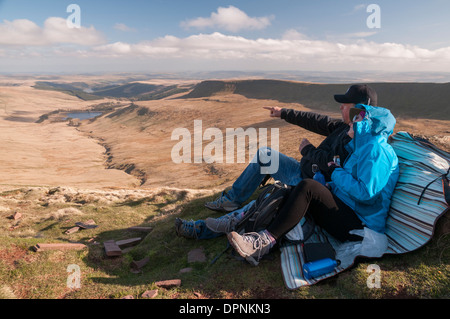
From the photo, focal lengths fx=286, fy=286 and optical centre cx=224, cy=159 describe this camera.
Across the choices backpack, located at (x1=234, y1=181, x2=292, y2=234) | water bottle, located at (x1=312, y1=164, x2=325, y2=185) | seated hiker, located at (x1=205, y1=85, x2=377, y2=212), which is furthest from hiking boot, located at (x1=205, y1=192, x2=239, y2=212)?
water bottle, located at (x1=312, y1=164, x2=325, y2=185)

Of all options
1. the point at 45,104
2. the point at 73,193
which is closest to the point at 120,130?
the point at 73,193

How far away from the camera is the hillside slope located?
4353cm

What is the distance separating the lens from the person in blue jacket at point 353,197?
3992 mm

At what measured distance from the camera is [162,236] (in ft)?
21.5

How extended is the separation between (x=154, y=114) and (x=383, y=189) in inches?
2805

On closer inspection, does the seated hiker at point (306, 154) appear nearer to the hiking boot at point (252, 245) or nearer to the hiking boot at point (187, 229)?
the hiking boot at point (187, 229)

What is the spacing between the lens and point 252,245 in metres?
4.15

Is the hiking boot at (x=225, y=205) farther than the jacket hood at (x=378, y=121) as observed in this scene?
Yes

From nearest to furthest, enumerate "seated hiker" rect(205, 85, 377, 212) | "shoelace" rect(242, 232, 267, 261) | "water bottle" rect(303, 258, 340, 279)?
"water bottle" rect(303, 258, 340, 279) → "shoelace" rect(242, 232, 267, 261) → "seated hiker" rect(205, 85, 377, 212)

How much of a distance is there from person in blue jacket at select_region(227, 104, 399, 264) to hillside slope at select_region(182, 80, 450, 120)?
43.5 metres

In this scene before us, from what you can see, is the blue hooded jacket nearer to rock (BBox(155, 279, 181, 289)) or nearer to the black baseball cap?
the black baseball cap

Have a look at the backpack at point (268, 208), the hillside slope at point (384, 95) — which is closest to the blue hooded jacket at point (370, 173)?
the backpack at point (268, 208)

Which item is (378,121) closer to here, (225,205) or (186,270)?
(225,205)

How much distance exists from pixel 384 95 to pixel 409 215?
192ft
